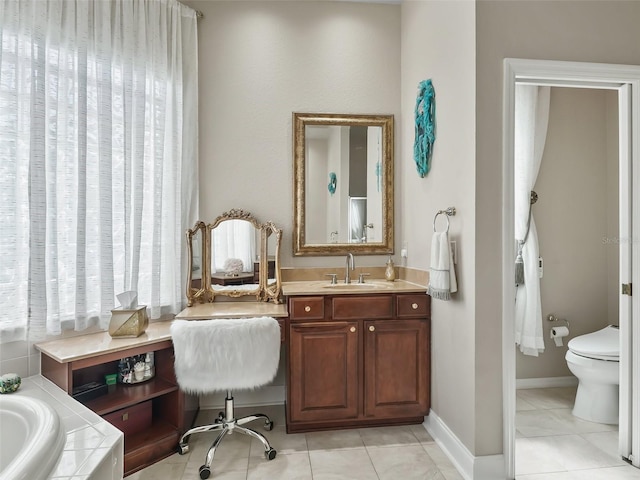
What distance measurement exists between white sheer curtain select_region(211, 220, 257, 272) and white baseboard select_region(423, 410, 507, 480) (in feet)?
5.68

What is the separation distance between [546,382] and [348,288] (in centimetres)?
191

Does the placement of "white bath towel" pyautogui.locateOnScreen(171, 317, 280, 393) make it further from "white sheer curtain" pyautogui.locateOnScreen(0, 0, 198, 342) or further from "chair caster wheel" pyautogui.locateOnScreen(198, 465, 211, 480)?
"white sheer curtain" pyautogui.locateOnScreen(0, 0, 198, 342)

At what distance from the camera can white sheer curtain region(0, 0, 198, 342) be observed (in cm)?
203

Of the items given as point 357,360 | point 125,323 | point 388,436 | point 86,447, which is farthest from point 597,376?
point 125,323

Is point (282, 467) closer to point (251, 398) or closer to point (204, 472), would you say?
point (204, 472)

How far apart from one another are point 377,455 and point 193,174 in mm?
2250

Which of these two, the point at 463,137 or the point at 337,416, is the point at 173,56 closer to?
the point at 463,137

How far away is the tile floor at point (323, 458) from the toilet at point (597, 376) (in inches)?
43.9

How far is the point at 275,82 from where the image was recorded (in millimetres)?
2965

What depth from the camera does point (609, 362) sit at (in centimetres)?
238

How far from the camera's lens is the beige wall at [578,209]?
3.00 metres

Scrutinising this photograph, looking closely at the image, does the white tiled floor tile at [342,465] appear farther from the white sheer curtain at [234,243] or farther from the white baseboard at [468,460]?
the white sheer curtain at [234,243]

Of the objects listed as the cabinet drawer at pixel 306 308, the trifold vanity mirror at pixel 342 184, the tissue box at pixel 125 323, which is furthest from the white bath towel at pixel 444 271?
the tissue box at pixel 125 323

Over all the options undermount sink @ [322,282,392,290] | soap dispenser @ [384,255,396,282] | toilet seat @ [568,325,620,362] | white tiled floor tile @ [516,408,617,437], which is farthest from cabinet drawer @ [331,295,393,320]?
toilet seat @ [568,325,620,362]
